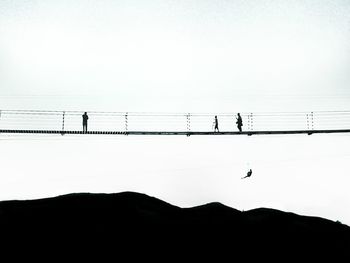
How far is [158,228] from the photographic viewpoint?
15367 mm

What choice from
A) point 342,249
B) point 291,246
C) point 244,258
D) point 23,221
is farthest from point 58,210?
point 342,249

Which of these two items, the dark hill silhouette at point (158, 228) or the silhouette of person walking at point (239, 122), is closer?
the dark hill silhouette at point (158, 228)

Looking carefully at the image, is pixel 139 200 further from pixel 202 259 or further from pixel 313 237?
pixel 313 237

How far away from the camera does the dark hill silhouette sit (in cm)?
1429

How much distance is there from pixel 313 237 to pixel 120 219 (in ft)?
29.1

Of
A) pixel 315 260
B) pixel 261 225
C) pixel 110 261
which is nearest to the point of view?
pixel 110 261

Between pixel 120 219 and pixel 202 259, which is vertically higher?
pixel 120 219

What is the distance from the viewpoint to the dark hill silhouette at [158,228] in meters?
14.3

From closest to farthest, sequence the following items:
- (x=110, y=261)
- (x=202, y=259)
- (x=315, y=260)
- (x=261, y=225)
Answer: (x=110, y=261)
(x=202, y=259)
(x=315, y=260)
(x=261, y=225)

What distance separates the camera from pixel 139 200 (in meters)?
17.8

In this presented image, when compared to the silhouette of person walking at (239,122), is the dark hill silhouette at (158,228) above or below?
below

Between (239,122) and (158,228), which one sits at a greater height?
(239,122)

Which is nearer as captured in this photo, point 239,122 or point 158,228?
point 158,228

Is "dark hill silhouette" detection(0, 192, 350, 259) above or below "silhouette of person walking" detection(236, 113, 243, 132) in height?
below
